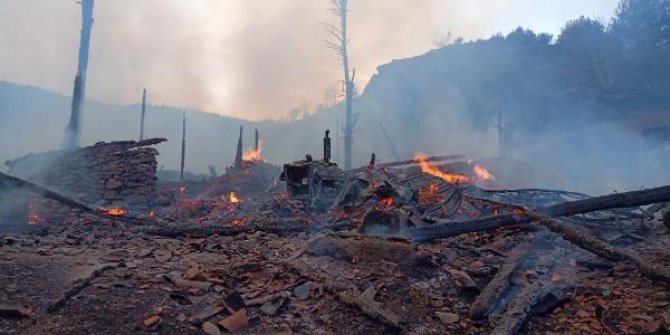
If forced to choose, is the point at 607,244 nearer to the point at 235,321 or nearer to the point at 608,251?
the point at 608,251

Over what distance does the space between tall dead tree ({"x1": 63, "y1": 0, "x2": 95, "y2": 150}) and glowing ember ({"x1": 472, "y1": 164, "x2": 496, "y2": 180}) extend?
652 inches

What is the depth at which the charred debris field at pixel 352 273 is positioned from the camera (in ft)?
13.9

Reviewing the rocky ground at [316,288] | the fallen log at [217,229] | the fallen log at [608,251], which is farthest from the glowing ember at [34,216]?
the fallen log at [608,251]

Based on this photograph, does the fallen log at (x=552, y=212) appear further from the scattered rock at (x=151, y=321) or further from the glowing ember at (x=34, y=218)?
the glowing ember at (x=34, y=218)

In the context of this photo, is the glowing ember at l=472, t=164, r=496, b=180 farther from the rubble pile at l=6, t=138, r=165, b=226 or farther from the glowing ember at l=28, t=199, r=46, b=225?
the glowing ember at l=28, t=199, r=46, b=225

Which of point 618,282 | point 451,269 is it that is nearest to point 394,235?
point 451,269

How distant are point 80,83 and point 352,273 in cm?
1751

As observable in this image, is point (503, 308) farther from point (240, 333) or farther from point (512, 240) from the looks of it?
point (240, 333)

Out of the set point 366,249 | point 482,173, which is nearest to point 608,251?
point 366,249

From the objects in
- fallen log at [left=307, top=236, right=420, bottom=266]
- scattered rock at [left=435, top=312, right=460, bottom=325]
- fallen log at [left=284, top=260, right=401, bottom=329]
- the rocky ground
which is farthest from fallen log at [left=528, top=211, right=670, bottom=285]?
fallen log at [left=284, top=260, right=401, bottom=329]

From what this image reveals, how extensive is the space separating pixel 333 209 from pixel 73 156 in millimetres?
8700

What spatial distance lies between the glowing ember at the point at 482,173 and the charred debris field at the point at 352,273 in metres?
8.12

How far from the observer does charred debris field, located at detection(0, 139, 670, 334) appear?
424 cm

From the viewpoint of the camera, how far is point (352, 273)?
18.1 feet
